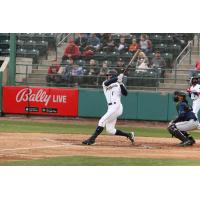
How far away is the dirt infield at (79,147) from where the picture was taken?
47.2 feet

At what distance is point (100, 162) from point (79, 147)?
9.12 feet

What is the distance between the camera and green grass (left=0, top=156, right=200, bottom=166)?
12.7 meters

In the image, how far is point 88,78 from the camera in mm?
26375

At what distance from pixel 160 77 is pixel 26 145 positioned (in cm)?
1093

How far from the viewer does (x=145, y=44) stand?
89.0ft

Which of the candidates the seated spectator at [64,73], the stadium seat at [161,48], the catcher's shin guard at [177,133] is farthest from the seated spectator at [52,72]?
the catcher's shin guard at [177,133]

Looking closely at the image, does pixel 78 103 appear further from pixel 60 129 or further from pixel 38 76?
pixel 60 129

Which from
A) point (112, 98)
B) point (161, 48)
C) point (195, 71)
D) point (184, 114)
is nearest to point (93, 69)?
point (161, 48)

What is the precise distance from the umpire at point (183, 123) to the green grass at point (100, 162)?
3023 mm

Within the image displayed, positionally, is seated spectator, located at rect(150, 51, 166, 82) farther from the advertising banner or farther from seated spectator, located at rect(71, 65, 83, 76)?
the advertising banner

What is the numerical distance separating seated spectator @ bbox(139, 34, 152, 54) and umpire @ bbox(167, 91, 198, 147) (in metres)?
10.5

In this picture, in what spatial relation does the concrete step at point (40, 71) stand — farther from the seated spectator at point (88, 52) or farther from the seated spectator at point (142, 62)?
the seated spectator at point (142, 62)

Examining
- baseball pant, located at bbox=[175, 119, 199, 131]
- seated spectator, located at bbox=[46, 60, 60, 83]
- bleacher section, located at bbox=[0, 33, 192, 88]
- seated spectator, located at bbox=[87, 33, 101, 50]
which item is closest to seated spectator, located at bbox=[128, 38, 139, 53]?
bleacher section, located at bbox=[0, 33, 192, 88]

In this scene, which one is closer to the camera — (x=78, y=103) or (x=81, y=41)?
(x=78, y=103)
